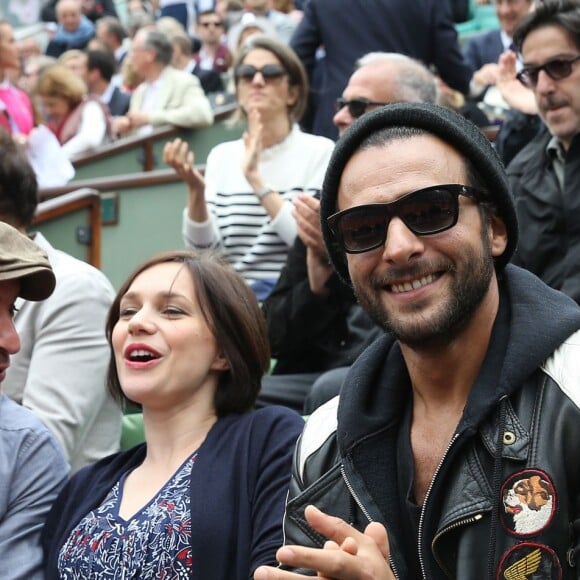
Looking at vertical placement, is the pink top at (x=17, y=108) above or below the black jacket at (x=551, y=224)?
below

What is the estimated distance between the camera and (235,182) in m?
5.37

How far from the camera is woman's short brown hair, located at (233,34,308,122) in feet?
18.2

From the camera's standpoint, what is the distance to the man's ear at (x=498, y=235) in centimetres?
246

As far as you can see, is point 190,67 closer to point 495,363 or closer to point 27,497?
point 27,497

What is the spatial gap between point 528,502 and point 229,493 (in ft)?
3.61

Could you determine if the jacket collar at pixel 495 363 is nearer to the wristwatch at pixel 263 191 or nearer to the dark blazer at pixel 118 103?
the wristwatch at pixel 263 191

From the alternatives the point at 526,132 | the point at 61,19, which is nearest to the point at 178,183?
the point at 526,132

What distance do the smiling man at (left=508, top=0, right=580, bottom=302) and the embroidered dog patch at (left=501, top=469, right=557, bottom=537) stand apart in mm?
2043

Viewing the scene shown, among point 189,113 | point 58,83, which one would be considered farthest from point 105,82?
point 58,83

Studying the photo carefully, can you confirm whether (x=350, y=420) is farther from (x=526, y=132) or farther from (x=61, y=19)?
(x=61, y=19)

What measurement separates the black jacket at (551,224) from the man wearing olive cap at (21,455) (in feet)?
5.81

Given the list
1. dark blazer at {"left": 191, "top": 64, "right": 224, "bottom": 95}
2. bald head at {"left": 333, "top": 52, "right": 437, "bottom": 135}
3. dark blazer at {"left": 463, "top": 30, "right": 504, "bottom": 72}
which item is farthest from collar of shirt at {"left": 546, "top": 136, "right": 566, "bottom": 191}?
dark blazer at {"left": 191, "top": 64, "right": 224, "bottom": 95}

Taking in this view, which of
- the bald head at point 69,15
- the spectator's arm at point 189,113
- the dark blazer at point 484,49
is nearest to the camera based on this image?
the dark blazer at point 484,49

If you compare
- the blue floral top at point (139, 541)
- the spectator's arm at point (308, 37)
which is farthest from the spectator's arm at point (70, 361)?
the spectator's arm at point (308, 37)
